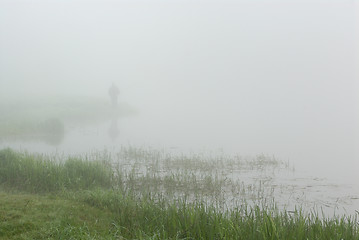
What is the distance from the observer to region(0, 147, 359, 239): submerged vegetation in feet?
29.0

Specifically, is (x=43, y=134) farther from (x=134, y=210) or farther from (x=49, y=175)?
(x=134, y=210)

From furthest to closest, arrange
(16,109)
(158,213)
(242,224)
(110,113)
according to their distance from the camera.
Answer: (110,113)
(16,109)
(158,213)
(242,224)

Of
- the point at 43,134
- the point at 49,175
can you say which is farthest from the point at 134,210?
the point at 43,134

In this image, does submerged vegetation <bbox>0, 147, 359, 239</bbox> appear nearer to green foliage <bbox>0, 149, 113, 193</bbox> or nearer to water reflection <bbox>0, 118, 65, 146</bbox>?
green foliage <bbox>0, 149, 113, 193</bbox>

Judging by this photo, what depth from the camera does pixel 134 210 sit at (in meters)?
11.0

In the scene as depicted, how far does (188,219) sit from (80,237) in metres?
3.62

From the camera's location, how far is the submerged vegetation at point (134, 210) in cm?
884

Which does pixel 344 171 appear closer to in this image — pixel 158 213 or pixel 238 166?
pixel 238 166

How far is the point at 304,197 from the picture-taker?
15.8 metres

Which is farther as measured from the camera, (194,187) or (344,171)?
(344,171)

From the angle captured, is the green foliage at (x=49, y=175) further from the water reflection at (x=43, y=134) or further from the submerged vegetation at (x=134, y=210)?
the water reflection at (x=43, y=134)

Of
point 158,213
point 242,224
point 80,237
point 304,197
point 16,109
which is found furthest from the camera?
point 16,109

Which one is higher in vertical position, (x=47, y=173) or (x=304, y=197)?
(x=47, y=173)

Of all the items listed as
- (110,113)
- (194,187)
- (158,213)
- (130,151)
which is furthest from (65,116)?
(158,213)
